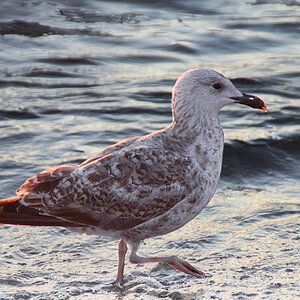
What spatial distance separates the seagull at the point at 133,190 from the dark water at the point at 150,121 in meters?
0.66

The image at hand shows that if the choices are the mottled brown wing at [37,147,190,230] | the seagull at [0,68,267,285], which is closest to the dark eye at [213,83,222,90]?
the seagull at [0,68,267,285]

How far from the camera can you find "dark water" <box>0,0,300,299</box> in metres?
6.59

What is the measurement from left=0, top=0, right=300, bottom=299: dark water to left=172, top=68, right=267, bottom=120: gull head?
5.06 ft

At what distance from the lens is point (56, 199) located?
20.0ft

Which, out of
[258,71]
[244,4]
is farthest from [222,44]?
[244,4]

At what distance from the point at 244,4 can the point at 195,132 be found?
11760mm

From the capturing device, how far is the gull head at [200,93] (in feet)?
20.8

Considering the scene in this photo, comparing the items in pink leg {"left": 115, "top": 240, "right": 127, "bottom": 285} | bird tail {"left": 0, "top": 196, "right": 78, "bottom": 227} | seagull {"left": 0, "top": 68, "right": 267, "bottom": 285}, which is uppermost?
seagull {"left": 0, "top": 68, "right": 267, "bottom": 285}

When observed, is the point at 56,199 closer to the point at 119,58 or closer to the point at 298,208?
the point at 298,208

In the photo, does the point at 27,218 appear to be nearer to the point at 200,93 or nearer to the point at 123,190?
the point at 123,190

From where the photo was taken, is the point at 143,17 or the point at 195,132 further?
the point at 143,17

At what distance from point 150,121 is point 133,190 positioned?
190 inches

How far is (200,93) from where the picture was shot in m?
6.34

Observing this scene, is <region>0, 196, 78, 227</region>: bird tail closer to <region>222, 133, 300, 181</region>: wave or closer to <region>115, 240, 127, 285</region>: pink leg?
<region>115, 240, 127, 285</region>: pink leg
